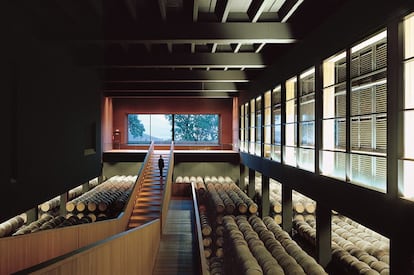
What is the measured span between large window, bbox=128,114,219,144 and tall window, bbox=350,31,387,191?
15925 millimetres

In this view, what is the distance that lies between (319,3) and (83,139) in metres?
8.01

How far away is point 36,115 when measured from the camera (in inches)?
305

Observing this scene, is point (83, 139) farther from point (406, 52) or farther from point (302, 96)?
point (406, 52)

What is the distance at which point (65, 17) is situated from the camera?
818 cm

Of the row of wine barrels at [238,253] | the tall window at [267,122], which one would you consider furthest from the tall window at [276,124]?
the row of wine barrels at [238,253]

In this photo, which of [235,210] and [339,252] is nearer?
[339,252]

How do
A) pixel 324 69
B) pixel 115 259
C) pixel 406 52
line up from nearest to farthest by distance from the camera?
1. pixel 406 52
2. pixel 115 259
3. pixel 324 69

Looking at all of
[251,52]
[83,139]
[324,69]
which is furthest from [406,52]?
[83,139]

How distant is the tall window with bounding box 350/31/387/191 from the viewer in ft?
16.3

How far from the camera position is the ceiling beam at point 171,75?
508 inches

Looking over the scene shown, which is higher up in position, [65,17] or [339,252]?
[65,17]

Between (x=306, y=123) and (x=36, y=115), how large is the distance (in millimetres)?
5937

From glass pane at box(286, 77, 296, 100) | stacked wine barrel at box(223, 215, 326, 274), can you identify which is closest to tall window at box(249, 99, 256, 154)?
glass pane at box(286, 77, 296, 100)

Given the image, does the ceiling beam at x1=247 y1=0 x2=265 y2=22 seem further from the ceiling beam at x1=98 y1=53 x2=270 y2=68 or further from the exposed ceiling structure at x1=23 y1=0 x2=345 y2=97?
the ceiling beam at x1=98 y1=53 x2=270 y2=68
